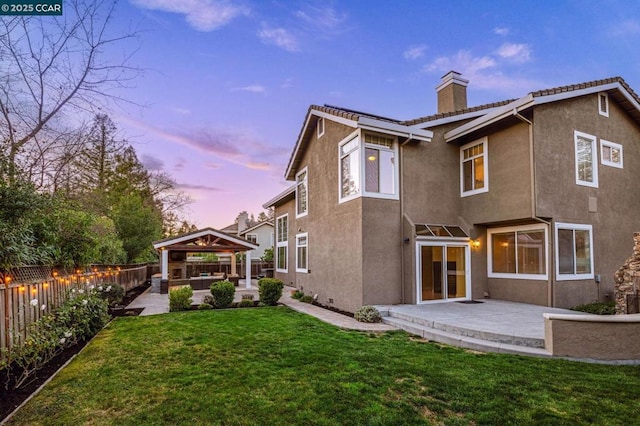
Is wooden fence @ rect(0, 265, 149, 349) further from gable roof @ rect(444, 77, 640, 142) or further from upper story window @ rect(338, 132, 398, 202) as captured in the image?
gable roof @ rect(444, 77, 640, 142)

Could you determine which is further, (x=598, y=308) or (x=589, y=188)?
(x=589, y=188)

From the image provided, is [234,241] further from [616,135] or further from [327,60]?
[616,135]

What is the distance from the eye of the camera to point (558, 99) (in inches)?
385

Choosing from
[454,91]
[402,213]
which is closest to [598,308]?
[402,213]

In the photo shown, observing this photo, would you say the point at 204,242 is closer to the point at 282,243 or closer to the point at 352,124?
the point at 282,243

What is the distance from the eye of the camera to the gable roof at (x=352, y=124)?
996cm

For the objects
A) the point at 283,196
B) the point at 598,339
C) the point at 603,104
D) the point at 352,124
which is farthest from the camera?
the point at 283,196

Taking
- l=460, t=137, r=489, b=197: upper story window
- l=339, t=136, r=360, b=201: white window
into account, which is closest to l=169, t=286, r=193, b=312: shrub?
l=339, t=136, r=360, b=201: white window

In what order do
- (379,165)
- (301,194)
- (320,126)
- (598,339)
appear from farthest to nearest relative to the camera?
(301,194) → (320,126) → (379,165) → (598,339)

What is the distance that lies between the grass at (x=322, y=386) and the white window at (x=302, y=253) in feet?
25.5

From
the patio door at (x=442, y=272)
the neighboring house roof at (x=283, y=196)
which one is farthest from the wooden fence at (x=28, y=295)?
the neighboring house roof at (x=283, y=196)

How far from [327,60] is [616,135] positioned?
10.9 metres

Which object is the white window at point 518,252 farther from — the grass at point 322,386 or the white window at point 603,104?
the grass at point 322,386

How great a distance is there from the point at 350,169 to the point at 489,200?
4588mm
